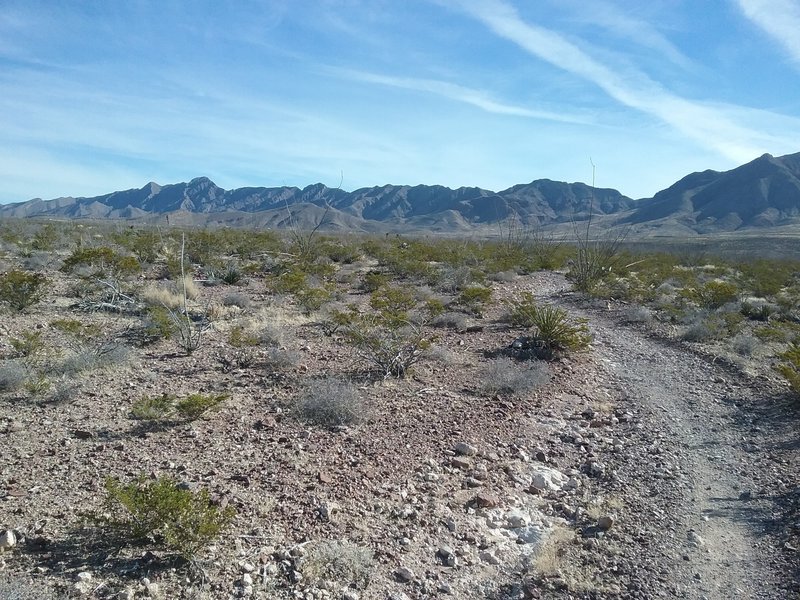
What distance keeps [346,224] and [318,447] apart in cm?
15239

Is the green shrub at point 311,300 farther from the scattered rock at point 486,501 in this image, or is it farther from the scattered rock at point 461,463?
the scattered rock at point 486,501

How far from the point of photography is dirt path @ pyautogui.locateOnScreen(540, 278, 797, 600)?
4457mm

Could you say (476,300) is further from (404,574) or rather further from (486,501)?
(404,574)

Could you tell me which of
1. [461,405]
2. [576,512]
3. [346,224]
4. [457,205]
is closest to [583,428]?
[461,405]

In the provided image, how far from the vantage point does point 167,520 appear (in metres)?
4.09

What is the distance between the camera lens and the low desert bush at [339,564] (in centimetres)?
412

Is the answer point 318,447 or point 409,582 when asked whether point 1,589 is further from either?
point 318,447

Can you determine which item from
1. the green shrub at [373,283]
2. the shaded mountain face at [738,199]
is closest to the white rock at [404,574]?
the green shrub at [373,283]

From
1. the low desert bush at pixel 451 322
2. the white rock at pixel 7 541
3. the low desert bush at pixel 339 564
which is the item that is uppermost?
the low desert bush at pixel 451 322

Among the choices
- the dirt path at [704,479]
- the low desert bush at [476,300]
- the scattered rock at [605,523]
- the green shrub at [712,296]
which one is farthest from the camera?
the green shrub at [712,296]

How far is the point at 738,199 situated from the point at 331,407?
147544mm

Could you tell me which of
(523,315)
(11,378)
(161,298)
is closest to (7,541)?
(11,378)

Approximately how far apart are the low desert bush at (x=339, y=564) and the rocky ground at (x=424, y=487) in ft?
0.05

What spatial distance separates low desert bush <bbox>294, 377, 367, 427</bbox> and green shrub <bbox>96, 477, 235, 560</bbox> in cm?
242
